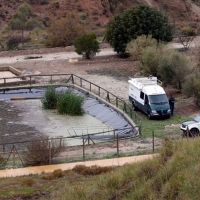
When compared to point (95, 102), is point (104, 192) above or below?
above

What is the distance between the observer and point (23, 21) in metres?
89.9

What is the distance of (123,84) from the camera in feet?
147

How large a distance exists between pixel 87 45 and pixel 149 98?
22331 millimetres

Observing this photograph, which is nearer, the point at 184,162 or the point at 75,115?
the point at 184,162

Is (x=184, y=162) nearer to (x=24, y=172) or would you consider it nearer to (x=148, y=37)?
(x=24, y=172)

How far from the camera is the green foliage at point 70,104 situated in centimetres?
3747

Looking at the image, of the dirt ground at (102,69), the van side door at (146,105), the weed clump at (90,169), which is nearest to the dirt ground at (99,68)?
the dirt ground at (102,69)

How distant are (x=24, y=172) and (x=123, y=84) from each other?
75.2 ft

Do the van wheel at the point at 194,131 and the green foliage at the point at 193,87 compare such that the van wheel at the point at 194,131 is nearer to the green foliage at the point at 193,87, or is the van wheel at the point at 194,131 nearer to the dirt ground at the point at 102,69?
the dirt ground at the point at 102,69

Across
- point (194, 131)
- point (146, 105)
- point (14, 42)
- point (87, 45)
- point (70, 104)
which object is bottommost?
point (70, 104)

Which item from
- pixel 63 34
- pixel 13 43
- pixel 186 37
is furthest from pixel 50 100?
pixel 186 37

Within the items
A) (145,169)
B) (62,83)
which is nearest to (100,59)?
(62,83)

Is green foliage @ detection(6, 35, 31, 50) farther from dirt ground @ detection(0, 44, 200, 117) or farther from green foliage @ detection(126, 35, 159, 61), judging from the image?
green foliage @ detection(126, 35, 159, 61)

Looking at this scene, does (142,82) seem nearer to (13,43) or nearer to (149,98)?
(149,98)
